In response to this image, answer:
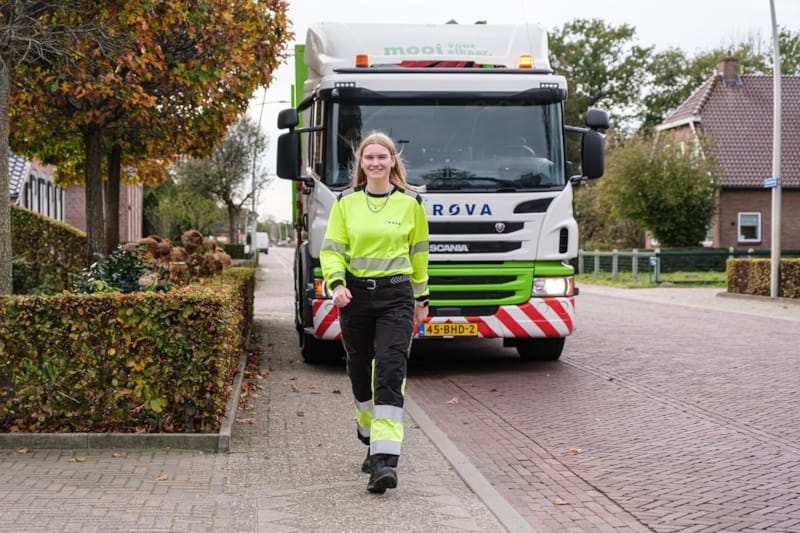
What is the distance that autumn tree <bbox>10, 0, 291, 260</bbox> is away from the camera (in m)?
10.4

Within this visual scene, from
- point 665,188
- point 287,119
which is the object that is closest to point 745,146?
point 665,188

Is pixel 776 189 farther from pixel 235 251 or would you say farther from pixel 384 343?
pixel 235 251

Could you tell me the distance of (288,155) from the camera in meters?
9.34

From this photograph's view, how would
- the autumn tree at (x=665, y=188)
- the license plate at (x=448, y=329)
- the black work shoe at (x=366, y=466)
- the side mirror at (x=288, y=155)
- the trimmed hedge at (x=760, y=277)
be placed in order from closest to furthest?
the black work shoe at (x=366, y=466), the side mirror at (x=288, y=155), the license plate at (x=448, y=329), the trimmed hedge at (x=760, y=277), the autumn tree at (x=665, y=188)

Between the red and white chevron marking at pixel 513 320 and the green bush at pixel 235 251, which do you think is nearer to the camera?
the red and white chevron marking at pixel 513 320

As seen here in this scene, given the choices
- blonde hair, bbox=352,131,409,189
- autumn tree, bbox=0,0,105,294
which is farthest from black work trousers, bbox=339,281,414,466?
autumn tree, bbox=0,0,105,294

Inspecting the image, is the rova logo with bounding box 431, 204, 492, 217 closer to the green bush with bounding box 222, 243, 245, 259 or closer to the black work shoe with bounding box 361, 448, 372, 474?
the black work shoe with bounding box 361, 448, 372, 474

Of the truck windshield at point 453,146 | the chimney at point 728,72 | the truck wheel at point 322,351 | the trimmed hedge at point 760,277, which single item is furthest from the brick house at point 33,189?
the chimney at point 728,72

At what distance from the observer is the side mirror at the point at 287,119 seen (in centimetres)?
929

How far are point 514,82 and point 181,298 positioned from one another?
A: 188 inches

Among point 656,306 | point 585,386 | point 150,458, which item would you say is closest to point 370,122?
point 585,386

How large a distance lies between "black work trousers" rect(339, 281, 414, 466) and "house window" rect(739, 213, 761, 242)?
39.9 meters

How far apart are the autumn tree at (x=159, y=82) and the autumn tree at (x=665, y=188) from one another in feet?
83.8

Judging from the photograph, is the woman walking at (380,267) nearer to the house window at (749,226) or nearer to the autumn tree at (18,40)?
the autumn tree at (18,40)
